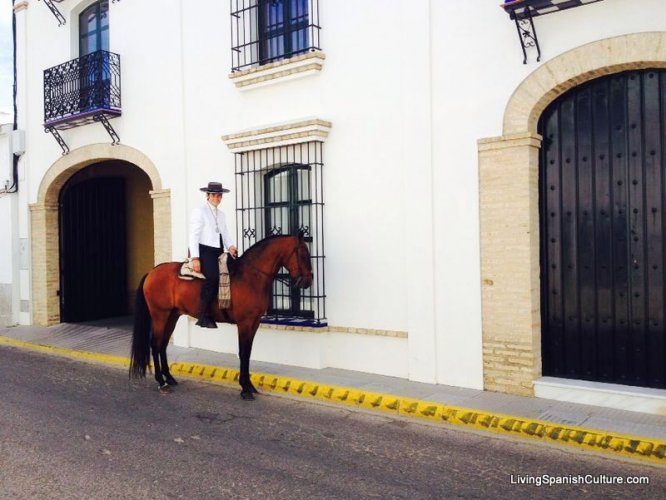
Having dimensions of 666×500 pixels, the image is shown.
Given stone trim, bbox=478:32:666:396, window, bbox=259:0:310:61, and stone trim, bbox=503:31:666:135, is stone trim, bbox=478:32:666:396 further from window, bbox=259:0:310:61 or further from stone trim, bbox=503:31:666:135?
window, bbox=259:0:310:61

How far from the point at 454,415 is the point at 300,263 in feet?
7.92

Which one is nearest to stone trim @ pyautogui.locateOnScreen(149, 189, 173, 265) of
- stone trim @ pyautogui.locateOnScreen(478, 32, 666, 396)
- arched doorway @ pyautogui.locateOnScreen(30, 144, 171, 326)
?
arched doorway @ pyautogui.locateOnScreen(30, 144, 171, 326)

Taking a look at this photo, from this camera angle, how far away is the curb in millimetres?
5375

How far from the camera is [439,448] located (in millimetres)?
5613

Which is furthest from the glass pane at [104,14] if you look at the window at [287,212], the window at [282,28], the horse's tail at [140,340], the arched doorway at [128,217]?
the horse's tail at [140,340]

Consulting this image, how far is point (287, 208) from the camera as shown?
9.06 metres

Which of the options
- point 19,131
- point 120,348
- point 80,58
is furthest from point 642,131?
point 19,131

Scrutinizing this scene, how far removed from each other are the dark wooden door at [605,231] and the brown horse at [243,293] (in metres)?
2.82

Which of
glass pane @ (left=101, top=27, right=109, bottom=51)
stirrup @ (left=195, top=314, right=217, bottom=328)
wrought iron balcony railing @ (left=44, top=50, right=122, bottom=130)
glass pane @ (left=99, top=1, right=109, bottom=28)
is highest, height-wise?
glass pane @ (left=99, top=1, right=109, bottom=28)

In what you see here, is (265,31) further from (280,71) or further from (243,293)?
(243,293)

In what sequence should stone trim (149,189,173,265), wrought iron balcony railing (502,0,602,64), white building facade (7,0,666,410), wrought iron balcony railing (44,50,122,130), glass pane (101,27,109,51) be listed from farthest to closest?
glass pane (101,27,109,51)
wrought iron balcony railing (44,50,122,130)
stone trim (149,189,173,265)
white building facade (7,0,666,410)
wrought iron balcony railing (502,0,602,64)

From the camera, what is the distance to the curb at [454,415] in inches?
212

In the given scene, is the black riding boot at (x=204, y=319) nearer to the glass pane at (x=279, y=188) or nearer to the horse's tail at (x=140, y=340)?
the horse's tail at (x=140, y=340)

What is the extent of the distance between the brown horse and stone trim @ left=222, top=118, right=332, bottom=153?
160cm
